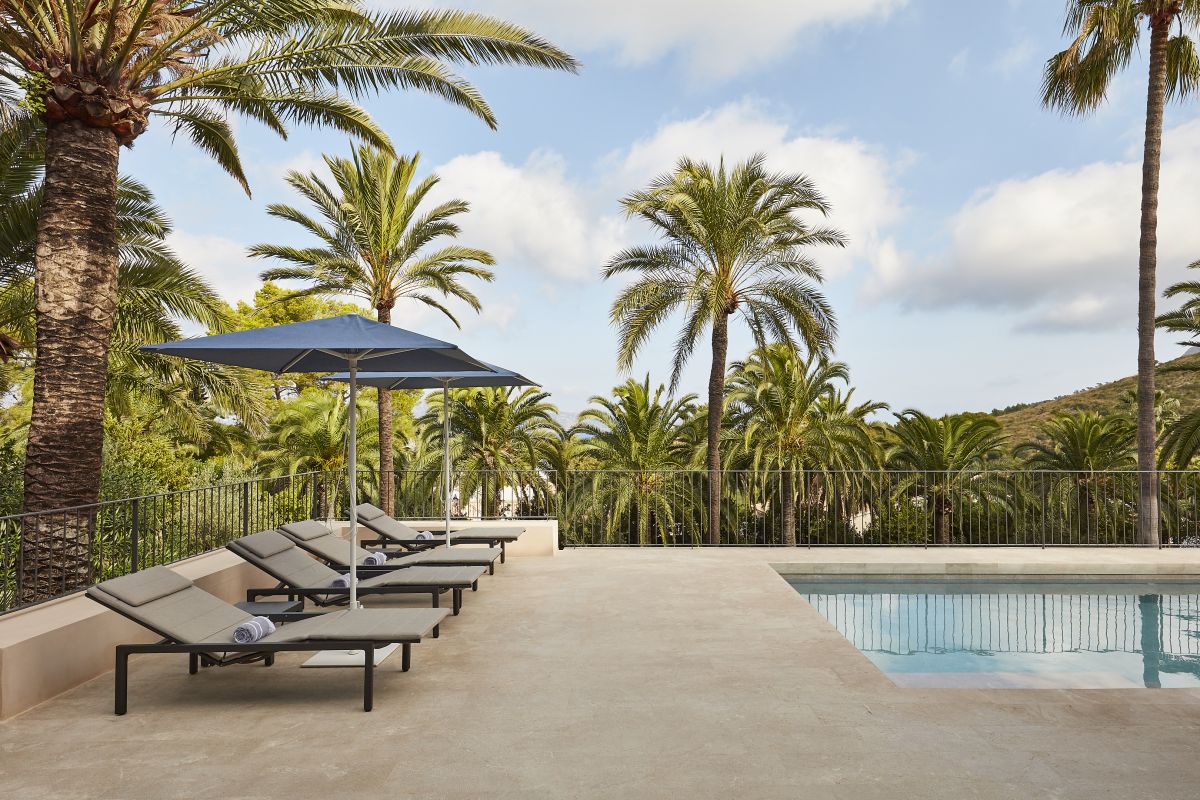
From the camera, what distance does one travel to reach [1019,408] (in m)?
64.0

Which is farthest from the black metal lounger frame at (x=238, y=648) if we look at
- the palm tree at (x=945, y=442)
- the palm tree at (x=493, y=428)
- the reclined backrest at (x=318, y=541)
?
the palm tree at (x=945, y=442)

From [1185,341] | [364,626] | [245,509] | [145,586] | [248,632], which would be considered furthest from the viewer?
[1185,341]

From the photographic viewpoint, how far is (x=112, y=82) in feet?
28.8

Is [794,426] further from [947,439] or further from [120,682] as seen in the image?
[120,682]

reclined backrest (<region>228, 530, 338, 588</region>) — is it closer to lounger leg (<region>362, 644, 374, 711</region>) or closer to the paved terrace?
the paved terrace

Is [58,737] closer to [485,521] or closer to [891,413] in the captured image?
[485,521]

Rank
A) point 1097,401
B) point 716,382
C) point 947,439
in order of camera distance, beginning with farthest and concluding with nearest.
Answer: point 1097,401
point 947,439
point 716,382

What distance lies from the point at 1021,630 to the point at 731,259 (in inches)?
359

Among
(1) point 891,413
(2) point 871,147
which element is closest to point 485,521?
(1) point 891,413

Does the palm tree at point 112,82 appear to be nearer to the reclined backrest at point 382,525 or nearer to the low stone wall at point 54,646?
the low stone wall at point 54,646

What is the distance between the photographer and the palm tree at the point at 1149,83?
47.8ft

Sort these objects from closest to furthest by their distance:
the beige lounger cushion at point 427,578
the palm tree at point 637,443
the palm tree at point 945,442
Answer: the beige lounger cushion at point 427,578 < the palm tree at point 637,443 < the palm tree at point 945,442

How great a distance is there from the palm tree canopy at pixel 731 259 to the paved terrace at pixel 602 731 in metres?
10.1

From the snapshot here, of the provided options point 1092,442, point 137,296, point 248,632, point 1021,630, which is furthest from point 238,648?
point 1092,442
